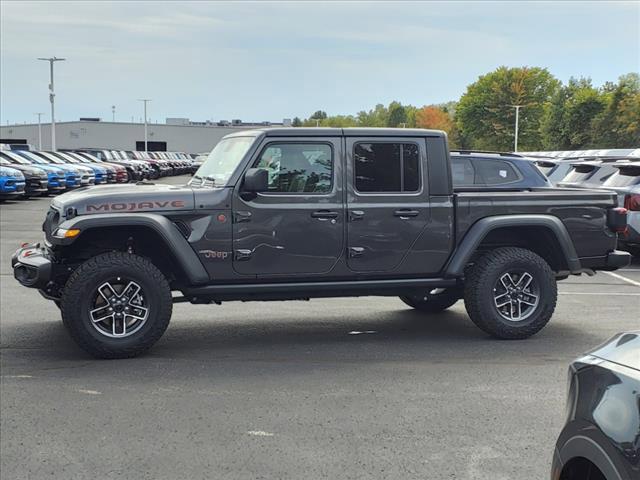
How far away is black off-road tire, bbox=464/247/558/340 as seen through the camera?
740 cm

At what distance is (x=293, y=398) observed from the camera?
560 cm

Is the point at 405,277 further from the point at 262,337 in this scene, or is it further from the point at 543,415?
the point at 543,415

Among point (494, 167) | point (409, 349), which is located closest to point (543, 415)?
point (409, 349)

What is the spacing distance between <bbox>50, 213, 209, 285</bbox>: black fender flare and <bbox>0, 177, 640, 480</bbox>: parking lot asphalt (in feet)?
2.54

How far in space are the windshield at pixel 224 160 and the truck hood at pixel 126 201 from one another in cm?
38

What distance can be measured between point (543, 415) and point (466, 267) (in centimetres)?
259

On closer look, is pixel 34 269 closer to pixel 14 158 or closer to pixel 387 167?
pixel 387 167

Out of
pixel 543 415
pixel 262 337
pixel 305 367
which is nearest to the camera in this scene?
pixel 543 415

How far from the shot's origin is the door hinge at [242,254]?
271 inches

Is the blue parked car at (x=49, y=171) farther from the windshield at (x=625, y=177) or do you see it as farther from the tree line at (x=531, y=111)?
the tree line at (x=531, y=111)

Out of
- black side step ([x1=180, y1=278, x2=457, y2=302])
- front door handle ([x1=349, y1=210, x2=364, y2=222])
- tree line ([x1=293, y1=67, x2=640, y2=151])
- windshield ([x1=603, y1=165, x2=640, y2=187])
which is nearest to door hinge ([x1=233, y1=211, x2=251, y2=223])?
black side step ([x1=180, y1=278, x2=457, y2=302])

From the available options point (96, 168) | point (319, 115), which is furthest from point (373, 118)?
point (96, 168)

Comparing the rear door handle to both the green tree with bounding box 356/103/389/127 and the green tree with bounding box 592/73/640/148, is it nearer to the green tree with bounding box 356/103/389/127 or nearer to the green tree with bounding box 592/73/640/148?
the green tree with bounding box 592/73/640/148

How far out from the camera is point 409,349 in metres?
7.14
